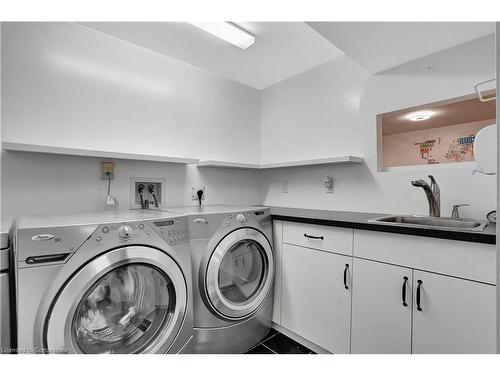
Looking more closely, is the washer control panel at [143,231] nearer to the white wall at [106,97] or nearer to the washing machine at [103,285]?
the washing machine at [103,285]

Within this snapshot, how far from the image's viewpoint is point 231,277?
1808mm

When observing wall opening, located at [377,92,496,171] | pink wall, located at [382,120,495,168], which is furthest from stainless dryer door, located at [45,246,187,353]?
A: pink wall, located at [382,120,495,168]

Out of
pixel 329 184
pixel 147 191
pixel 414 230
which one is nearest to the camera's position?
pixel 414 230

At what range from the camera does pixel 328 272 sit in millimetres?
1644

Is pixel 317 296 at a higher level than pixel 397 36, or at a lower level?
lower

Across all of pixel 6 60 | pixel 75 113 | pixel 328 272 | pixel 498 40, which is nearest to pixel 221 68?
pixel 75 113

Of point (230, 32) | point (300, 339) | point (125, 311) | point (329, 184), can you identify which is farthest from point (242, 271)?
point (230, 32)

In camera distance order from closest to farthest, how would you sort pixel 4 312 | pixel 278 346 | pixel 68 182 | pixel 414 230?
pixel 4 312 < pixel 414 230 < pixel 68 182 < pixel 278 346

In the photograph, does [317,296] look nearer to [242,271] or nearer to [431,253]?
[242,271]

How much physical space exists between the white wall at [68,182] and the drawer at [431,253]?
4.98ft

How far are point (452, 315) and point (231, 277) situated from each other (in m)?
1.24

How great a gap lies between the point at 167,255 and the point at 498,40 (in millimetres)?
1391

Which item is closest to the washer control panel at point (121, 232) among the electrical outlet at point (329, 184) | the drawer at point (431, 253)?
the drawer at point (431, 253)

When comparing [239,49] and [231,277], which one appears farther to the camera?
[239,49]
